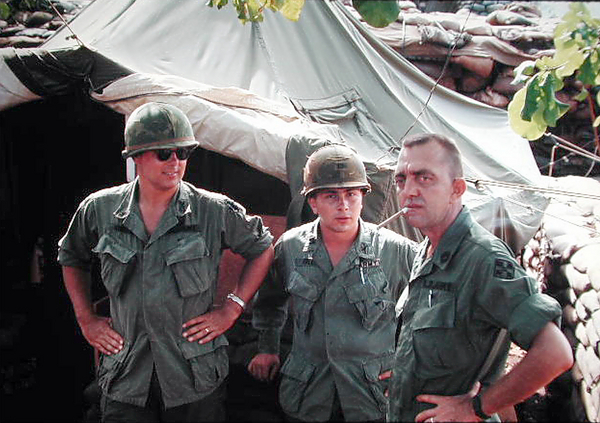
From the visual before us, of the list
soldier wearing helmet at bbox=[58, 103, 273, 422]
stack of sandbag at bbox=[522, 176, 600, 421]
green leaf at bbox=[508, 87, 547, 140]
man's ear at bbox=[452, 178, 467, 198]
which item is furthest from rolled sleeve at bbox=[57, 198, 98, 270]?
stack of sandbag at bbox=[522, 176, 600, 421]

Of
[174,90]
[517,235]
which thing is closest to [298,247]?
[174,90]

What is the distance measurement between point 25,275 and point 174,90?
288 centimetres

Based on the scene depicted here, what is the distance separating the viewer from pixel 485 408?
1697 mm

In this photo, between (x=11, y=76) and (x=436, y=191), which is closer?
(x=436, y=191)

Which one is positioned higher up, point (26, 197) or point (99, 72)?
point (99, 72)

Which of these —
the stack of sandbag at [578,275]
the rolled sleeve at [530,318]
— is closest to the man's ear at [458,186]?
the rolled sleeve at [530,318]

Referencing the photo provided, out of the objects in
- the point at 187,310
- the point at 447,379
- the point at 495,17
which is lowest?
the point at 187,310

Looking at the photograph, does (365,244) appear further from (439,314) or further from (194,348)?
(194,348)

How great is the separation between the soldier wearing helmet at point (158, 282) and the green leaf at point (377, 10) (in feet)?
3.59

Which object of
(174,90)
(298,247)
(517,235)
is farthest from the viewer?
(517,235)

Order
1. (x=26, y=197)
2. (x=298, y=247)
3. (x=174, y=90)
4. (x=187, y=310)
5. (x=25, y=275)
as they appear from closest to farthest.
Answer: (x=187, y=310) < (x=298, y=247) < (x=174, y=90) < (x=26, y=197) < (x=25, y=275)

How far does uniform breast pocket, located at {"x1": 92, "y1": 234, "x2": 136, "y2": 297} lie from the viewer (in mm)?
2402

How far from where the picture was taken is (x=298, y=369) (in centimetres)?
246

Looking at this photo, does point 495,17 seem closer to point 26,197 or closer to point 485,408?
point 26,197
